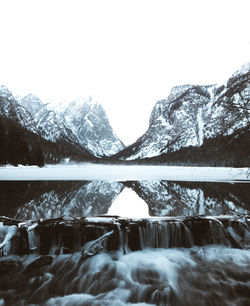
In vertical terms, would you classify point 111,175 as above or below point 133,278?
above

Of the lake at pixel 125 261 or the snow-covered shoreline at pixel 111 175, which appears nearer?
the lake at pixel 125 261


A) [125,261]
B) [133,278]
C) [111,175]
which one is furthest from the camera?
[111,175]

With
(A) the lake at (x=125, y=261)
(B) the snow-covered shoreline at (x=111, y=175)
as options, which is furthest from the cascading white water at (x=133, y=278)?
(B) the snow-covered shoreline at (x=111, y=175)

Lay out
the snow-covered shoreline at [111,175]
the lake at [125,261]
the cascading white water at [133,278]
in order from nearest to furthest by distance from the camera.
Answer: the cascading white water at [133,278], the lake at [125,261], the snow-covered shoreline at [111,175]

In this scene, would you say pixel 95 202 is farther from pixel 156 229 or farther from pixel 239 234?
pixel 239 234

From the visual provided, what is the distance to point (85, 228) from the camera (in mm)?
6855

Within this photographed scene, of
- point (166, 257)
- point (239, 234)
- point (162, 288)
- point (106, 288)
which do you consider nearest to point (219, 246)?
point (239, 234)

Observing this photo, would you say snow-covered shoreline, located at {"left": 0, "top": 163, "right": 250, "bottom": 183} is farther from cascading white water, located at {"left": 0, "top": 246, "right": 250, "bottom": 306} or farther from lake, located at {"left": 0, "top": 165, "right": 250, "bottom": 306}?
cascading white water, located at {"left": 0, "top": 246, "right": 250, "bottom": 306}

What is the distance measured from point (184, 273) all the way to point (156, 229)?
5.51ft

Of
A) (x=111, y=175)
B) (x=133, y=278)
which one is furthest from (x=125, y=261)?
(x=111, y=175)

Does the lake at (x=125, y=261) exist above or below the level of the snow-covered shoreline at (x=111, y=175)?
below

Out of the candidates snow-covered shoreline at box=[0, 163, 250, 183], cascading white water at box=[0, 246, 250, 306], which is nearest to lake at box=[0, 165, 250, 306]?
cascading white water at box=[0, 246, 250, 306]

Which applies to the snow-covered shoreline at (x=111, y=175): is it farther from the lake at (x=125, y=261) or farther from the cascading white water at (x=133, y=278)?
the cascading white water at (x=133, y=278)

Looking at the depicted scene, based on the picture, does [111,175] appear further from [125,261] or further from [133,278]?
[133,278]
